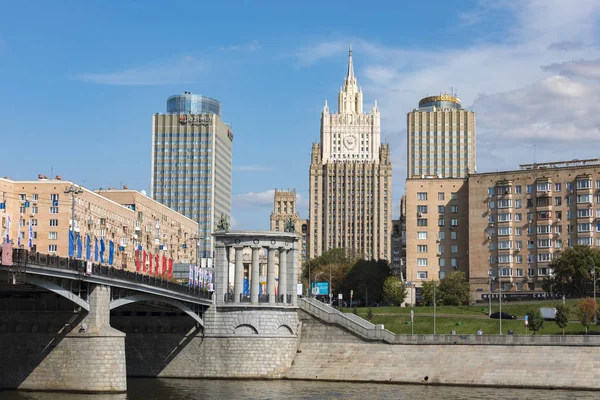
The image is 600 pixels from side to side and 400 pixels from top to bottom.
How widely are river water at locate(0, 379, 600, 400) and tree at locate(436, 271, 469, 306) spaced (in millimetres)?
55385

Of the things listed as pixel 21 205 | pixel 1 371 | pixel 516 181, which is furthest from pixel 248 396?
pixel 516 181

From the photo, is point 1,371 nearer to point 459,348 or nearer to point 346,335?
point 346,335

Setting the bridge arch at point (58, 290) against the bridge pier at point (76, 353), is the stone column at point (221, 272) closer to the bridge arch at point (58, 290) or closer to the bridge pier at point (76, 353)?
the bridge pier at point (76, 353)

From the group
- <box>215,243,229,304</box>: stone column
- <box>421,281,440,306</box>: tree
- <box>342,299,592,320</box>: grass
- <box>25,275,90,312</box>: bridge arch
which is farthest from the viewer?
<box>421,281,440,306</box>: tree

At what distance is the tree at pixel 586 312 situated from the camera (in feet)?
399

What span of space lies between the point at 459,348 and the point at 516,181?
205 ft

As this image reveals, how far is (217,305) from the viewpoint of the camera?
115000 millimetres

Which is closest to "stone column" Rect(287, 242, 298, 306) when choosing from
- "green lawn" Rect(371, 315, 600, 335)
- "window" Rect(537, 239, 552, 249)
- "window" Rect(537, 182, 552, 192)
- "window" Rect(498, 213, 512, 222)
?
"green lawn" Rect(371, 315, 600, 335)

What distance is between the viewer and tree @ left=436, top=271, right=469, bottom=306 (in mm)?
160375

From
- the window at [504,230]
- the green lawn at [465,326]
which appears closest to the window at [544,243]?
the window at [504,230]

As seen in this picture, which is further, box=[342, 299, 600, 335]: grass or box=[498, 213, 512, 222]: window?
box=[498, 213, 512, 222]: window

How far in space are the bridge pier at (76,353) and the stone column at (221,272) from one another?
2575 centimetres

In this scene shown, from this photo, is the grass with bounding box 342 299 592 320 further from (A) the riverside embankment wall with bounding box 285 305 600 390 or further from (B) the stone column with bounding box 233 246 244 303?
(B) the stone column with bounding box 233 246 244 303

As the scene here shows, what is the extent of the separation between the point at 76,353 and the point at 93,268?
25.5 ft
